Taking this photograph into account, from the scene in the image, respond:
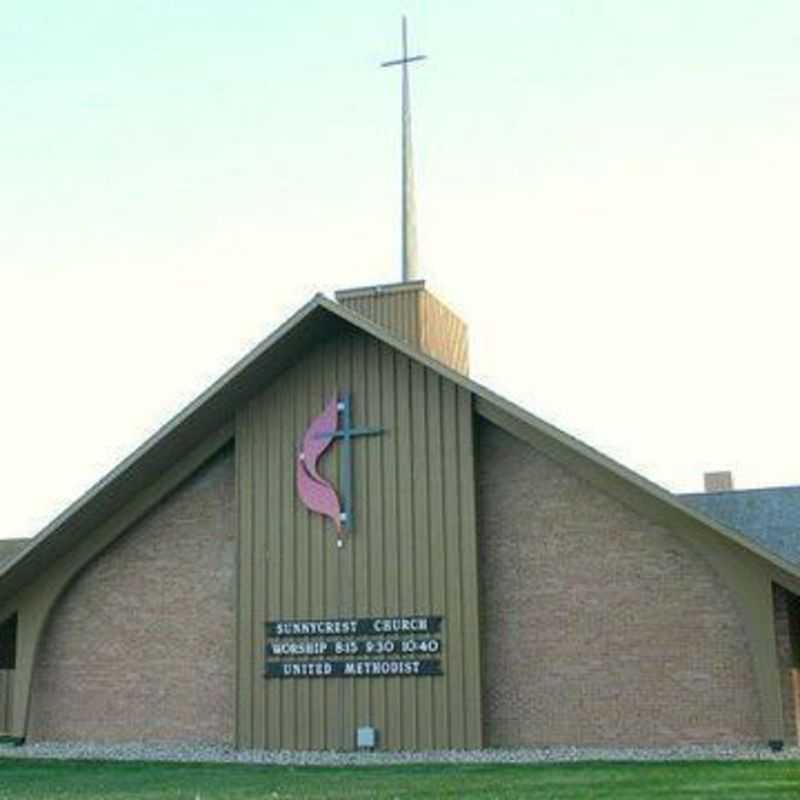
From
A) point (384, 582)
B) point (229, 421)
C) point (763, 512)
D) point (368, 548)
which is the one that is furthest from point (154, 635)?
point (763, 512)

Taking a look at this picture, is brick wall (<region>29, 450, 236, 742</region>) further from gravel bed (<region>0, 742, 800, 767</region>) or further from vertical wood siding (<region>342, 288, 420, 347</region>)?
vertical wood siding (<region>342, 288, 420, 347</region>)

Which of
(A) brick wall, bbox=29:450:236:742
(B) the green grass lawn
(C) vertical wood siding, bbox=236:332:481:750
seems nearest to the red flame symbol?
(C) vertical wood siding, bbox=236:332:481:750

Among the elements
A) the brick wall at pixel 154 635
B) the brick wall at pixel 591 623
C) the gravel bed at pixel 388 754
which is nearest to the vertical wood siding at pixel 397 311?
the brick wall at pixel 591 623

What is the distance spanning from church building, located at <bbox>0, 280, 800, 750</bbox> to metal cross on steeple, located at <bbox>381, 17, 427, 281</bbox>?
3.11 meters

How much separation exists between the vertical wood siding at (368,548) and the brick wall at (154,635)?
2.51 ft

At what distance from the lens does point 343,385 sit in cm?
2102

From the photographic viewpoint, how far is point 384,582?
20.0 meters

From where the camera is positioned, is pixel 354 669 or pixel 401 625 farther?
pixel 354 669

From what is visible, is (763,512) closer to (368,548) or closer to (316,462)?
(368,548)

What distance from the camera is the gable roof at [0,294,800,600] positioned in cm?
1881

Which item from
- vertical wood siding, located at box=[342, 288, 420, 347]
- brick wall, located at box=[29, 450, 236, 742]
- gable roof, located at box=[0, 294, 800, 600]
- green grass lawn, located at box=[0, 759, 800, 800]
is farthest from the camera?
vertical wood siding, located at box=[342, 288, 420, 347]

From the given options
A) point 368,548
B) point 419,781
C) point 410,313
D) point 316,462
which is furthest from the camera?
point 410,313

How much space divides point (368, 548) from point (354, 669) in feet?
5.98

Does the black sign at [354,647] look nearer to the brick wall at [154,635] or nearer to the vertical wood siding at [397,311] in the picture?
the brick wall at [154,635]
